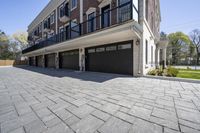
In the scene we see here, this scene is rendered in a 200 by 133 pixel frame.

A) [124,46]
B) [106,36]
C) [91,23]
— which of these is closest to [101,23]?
[106,36]

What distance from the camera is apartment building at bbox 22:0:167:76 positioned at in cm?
781

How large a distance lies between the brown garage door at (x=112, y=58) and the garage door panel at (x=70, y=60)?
2.19m

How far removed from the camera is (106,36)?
27.5 feet

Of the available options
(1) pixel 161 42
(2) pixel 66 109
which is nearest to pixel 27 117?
(2) pixel 66 109

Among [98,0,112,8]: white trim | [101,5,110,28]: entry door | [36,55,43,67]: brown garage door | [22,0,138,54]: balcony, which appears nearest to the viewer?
[22,0,138,54]: balcony

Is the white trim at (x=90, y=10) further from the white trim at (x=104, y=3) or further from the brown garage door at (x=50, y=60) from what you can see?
the brown garage door at (x=50, y=60)

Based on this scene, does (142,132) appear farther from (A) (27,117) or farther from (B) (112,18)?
(B) (112,18)

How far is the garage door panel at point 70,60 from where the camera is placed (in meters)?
13.6

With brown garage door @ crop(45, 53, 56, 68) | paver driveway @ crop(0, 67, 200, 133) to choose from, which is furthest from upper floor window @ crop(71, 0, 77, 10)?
paver driveway @ crop(0, 67, 200, 133)

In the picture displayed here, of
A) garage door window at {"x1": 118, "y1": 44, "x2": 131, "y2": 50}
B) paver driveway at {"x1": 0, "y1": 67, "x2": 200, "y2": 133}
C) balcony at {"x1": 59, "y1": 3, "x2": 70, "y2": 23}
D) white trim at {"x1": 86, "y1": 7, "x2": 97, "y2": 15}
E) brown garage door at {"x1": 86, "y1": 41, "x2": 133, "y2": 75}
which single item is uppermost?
balcony at {"x1": 59, "y1": 3, "x2": 70, "y2": 23}

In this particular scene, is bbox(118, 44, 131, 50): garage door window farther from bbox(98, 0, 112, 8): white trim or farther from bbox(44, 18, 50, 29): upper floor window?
bbox(44, 18, 50, 29): upper floor window

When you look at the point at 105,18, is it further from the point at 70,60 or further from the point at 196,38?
the point at 196,38

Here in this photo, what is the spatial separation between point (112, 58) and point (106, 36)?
2.07m

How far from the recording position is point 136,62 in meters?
8.21
